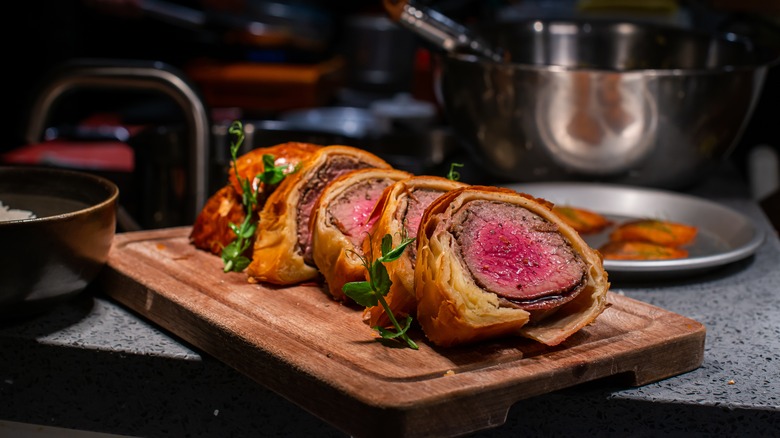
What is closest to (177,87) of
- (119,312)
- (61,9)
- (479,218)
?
(119,312)

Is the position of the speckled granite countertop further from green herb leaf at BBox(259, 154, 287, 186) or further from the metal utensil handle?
the metal utensil handle

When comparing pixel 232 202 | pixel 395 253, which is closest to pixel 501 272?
pixel 395 253

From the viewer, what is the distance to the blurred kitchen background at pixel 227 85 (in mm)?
2438

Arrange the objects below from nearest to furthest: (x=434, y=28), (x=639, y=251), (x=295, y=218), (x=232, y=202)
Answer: (x=295, y=218), (x=232, y=202), (x=639, y=251), (x=434, y=28)

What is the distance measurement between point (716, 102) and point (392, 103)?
111 inches

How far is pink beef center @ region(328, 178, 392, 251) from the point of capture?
1.68m

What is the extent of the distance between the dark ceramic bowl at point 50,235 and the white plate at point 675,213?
3.56ft

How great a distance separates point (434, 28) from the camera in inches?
105

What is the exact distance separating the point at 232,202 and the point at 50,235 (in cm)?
48

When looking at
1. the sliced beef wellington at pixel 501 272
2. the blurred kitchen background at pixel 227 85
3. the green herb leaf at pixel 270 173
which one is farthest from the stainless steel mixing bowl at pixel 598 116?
the sliced beef wellington at pixel 501 272

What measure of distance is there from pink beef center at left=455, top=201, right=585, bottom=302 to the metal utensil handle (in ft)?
4.02

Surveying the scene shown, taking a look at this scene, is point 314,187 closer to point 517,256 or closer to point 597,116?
point 517,256

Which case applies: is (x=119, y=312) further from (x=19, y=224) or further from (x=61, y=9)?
(x=61, y=9)

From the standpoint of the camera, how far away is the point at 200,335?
1534 millimetres
